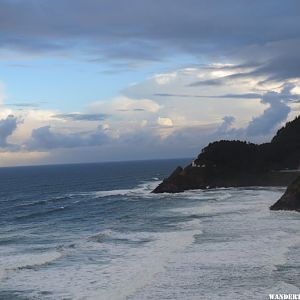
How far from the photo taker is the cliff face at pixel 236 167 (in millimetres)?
83056

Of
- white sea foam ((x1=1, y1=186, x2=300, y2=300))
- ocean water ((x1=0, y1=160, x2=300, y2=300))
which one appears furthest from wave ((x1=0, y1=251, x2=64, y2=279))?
white sea foam ((x1=1, y1=186, x2=300, y2=300))

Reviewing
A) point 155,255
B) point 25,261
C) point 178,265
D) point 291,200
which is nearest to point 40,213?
point 291,200

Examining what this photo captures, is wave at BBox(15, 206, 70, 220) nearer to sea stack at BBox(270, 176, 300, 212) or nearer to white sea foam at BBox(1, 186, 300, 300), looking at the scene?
white sea foam at BBox(1, 186, 300, 300)

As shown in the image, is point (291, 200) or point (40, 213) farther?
point (40, 213)

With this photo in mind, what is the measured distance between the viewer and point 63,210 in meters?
61.4

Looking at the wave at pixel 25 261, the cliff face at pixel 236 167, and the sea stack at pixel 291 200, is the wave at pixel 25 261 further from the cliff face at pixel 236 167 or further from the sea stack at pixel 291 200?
the cliff face at pixel 236 167

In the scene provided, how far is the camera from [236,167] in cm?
8944

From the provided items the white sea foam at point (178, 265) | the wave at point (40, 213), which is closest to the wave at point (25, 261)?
the white sea foam at point (178, 265)

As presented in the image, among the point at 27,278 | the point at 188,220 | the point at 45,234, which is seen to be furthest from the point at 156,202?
the point at 27,278

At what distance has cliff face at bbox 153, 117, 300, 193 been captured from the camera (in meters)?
83.1

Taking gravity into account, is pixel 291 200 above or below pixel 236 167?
below

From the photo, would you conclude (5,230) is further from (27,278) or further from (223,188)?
(223,188)

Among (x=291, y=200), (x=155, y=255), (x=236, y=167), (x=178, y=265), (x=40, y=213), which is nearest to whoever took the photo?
(x=178, y=265)

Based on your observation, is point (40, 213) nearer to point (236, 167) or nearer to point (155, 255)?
point (155, 255)
